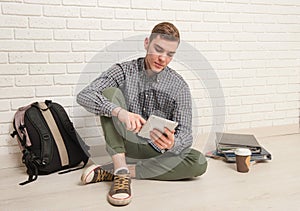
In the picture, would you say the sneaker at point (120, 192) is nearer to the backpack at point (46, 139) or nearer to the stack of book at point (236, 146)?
the backpack at point (46, 139)

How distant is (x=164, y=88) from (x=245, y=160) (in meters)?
0.52

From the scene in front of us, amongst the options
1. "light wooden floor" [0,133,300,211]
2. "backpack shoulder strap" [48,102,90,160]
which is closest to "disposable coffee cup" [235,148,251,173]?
"light wooden floor" [0,133,300,211]

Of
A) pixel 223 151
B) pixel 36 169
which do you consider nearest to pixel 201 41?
pixel 223 151

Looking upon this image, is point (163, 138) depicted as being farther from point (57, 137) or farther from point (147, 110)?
point (57, 137)

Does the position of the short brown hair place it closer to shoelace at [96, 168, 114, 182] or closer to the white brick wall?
the white brick wall

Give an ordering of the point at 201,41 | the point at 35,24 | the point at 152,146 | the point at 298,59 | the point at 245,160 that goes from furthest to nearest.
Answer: the point at 298,59 → the point at 201,41 → the point at 35,24 → the point at 245,160 → the point at 152,146

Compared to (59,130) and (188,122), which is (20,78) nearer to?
(59,130)

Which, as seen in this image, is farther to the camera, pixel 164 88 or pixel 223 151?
pixel 223 151

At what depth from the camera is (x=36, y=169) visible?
1670 millimetres

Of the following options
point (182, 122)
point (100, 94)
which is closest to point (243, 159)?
point (182, 122)

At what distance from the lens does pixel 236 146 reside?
6.21ft

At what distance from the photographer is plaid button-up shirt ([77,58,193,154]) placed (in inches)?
62.6

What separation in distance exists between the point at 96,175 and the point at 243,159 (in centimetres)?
68

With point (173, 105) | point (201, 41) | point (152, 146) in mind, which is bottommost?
point (152, 146)
